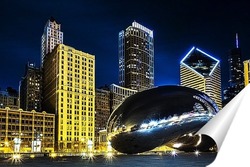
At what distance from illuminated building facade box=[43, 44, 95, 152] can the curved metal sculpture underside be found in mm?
159327

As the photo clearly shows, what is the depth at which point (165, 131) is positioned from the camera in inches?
559

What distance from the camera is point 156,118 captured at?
13992mm

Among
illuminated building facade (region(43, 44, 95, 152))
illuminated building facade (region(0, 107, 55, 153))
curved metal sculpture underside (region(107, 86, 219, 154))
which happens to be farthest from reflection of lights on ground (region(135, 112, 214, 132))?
illuminated building facade (region(43, 44, 95, 152))

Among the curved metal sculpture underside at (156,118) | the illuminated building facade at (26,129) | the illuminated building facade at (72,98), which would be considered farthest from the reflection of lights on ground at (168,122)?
the illuminated building facade at (72,98)

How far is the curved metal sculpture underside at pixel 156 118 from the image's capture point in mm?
14117

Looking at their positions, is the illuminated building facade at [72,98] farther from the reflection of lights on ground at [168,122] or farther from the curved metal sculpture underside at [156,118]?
the reflection of lights on ground at [168,122]

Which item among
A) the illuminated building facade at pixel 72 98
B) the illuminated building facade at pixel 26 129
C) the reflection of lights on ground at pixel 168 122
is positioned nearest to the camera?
the reflection of lights on ground at pixel 168 122

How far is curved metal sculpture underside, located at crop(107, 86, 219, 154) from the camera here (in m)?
14.1

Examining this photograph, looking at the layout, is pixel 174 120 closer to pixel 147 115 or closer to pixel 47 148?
pixel 147 115

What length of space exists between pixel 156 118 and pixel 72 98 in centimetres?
17123

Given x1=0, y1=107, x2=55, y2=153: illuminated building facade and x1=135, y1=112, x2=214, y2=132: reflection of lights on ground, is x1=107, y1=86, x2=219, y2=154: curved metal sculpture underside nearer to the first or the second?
x1=135, y1=112, x2=214, y2=132: reflection of lights on ground

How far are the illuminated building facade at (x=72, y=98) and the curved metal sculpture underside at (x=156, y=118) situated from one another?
159 m

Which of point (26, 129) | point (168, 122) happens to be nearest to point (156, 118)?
point (168, 122)

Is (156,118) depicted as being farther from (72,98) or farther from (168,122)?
(72,98)
